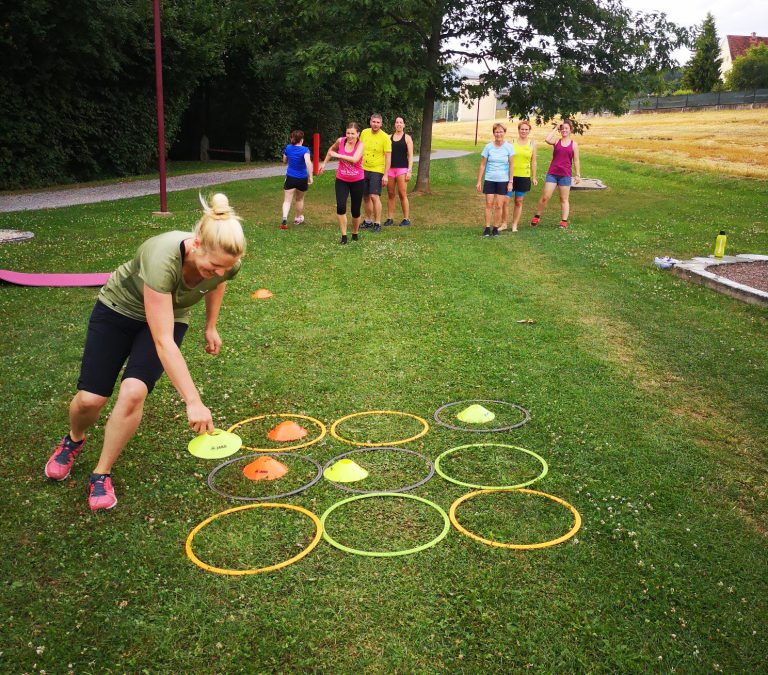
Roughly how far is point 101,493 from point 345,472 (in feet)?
4.78

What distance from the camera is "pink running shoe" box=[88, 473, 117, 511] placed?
4066 mm

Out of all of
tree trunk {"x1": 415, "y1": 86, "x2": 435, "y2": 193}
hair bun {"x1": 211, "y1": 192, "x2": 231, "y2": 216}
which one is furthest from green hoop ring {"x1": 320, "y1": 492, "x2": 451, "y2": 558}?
tree trunk {"x1": 415, "y1": 86, "x2": 435, "y2": 193}

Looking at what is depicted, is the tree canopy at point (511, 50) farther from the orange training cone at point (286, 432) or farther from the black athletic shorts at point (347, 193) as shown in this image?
the orange training cone at point (286, 432)

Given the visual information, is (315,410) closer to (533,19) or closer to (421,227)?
(421,227)

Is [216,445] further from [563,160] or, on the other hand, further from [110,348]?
[563,160]

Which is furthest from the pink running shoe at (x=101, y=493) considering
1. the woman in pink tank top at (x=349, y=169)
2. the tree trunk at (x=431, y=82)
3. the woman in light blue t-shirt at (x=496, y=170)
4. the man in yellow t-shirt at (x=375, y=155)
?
the tree trunk at (x=431, y=82)

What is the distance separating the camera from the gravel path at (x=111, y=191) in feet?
55.6

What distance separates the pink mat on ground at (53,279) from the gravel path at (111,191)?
295 inches

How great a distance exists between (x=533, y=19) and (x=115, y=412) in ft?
53.5

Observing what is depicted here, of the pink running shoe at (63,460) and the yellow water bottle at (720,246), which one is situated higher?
the yellow water bottle at (720,246)

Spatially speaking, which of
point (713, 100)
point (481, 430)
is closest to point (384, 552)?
point (481, 430)

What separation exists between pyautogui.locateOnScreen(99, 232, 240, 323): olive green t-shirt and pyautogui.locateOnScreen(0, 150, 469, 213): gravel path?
44.9 ft

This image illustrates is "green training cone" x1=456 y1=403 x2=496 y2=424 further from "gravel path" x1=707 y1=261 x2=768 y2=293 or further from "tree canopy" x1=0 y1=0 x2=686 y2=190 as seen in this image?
"tree canopy" x1=0 y1=0 x2=686 y2=190

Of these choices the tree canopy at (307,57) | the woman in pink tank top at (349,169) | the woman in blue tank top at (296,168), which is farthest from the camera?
the tree canopy at (307,57)
